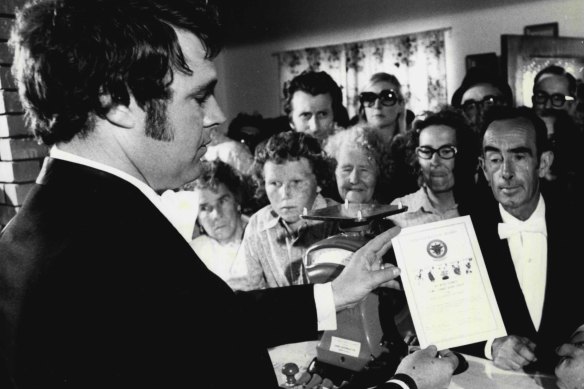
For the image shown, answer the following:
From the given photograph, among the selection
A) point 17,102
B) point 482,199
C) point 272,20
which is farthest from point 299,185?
point 272,20

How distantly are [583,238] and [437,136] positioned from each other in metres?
0.87

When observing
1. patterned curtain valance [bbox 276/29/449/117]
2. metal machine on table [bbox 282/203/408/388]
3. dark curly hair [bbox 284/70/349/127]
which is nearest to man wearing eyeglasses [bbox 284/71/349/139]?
dark curly hair [bbox 284/70/349/127]

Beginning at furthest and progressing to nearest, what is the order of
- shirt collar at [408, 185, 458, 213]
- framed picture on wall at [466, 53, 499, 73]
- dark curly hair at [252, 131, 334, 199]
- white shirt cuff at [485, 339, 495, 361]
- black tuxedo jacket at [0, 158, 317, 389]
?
framed picture on wall at [466, 53, 499, 73] → shirt collar at [408, 185, 458, 213] → dark curly hair at [252, 131, 334, 199] → white shirt cuff at [485, 339, 495, 361] → black tuxedo jacket at [0, 158, 317, 389]

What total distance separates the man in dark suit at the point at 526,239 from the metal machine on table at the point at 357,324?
0.34 meters

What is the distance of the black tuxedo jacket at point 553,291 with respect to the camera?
170 centimetres

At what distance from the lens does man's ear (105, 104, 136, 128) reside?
0.88m

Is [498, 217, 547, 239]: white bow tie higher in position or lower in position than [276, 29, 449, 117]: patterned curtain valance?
lower

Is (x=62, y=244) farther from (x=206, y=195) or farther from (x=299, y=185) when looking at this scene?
(x=206, y=195)

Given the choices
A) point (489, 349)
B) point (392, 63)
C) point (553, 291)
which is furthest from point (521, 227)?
point (392, 63)

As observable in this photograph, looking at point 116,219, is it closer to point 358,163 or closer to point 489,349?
point 489,349

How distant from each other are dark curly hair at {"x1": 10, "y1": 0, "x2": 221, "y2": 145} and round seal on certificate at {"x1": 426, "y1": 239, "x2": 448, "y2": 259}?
31.6 inches

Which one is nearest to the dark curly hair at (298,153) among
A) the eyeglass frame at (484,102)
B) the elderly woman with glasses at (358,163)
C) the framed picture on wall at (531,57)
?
the elderly woman with glasses at (358,163)

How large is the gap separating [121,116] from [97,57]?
3.8 inches

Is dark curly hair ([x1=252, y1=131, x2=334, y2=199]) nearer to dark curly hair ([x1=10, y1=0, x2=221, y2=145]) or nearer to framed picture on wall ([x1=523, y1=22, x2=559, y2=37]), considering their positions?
dark curly hair ([x1=10, y1=0, x2=221, y2=145])
